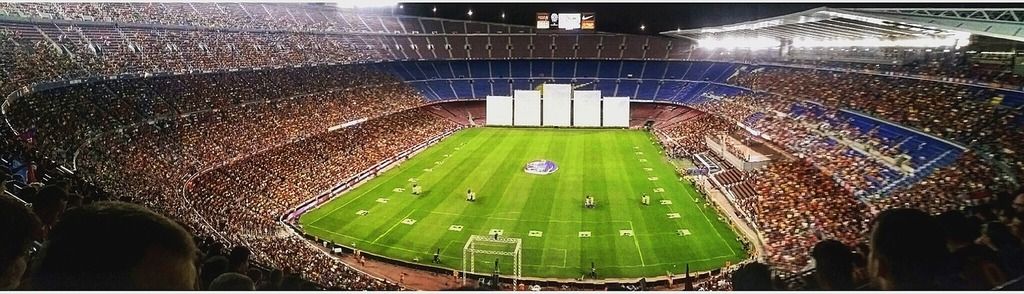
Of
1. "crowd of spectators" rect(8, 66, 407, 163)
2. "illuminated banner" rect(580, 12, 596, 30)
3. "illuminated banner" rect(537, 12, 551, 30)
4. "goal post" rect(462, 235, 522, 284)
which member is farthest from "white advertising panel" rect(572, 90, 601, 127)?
"goal post" rect(462, 235, 522, 284)

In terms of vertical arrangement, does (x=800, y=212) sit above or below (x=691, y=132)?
below

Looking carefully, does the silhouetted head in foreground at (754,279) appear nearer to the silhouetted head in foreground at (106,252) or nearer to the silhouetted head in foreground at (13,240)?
the silhouetted head in foreground at (106,252)

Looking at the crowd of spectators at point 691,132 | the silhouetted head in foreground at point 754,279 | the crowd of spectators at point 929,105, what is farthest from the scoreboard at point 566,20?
the silhouetted head in foreground at point 754,279

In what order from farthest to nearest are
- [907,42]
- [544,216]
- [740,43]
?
[740,43] → [907,42] → [544,216]

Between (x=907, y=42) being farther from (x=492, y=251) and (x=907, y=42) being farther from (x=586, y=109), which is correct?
(x=492, y=251)

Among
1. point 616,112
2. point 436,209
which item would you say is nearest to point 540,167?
point 436,209

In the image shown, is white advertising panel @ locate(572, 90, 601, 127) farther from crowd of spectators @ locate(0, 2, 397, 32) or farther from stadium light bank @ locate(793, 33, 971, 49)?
crowd of spectators @ locate(0, 2, 397, 32)

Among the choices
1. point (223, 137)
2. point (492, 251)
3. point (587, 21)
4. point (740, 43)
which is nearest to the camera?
point (492, 251)

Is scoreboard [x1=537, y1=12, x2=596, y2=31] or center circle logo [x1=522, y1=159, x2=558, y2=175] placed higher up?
scoreboard [x1=537, y1=12, x2=596, y2=31]

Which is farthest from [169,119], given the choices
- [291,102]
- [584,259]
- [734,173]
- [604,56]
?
[604,56]
